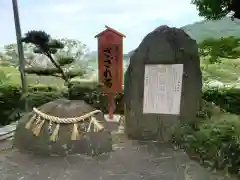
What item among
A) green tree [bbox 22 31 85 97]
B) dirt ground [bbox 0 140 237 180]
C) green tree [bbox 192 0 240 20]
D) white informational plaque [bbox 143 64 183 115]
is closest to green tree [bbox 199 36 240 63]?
green tree [bbox 192 0 240 20]

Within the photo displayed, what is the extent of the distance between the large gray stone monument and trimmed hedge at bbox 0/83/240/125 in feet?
3.83

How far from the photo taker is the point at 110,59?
14.0ft

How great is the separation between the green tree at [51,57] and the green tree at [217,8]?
7.24 ft

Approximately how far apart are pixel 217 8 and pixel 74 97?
2698mm

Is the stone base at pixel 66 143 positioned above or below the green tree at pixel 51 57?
below

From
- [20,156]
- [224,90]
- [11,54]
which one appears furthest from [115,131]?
[11,54]

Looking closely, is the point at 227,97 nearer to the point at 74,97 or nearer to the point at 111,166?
the point at 74,97

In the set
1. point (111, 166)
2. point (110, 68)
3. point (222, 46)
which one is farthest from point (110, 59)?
point (111, 166)

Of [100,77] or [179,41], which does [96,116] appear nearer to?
[100,77]

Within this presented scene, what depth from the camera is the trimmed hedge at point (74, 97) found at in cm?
488

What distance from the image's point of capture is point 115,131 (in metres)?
4.14

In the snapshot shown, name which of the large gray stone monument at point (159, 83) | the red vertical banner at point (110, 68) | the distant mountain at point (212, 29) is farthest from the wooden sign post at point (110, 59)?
the distant mountain at point (212, 29)

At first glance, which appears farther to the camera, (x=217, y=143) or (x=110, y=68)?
(x=110, y=68)

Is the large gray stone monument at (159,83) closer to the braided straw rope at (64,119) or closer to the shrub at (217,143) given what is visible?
the shrub at (217,143)
